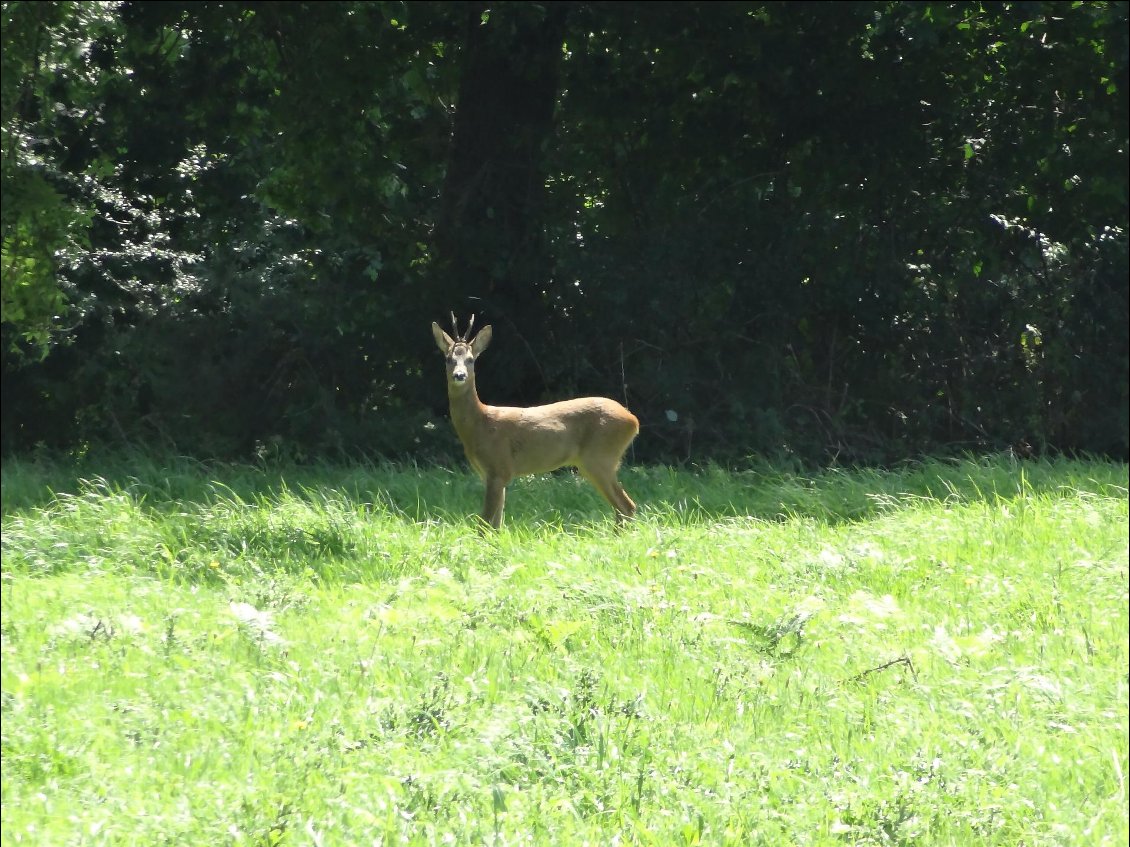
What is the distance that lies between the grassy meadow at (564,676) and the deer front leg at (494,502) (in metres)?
0.25

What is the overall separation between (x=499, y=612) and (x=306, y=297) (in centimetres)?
884

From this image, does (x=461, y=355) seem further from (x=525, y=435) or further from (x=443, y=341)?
(x=525, y=435)

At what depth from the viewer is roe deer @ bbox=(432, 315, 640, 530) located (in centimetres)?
1030

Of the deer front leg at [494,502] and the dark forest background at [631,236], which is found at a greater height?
the dark forest background at [631,236]

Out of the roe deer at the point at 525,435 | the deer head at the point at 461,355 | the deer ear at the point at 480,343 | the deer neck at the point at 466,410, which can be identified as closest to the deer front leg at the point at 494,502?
the roe deer at the point at 525,435

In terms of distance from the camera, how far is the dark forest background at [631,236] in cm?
1462

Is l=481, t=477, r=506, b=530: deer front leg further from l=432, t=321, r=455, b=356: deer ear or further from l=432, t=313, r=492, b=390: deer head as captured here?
l=432, t=321, r=455, b=356: deer ear

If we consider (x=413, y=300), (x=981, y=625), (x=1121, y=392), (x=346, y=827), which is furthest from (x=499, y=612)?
(x=1121, y=392)

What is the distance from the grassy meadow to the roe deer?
0.36 m

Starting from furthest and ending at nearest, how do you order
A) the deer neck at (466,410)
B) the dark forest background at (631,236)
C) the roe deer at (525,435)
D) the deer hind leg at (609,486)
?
the dark forest background at (631,236) → the deer hind leg at (609,486) → the deer neck at (466,410) → the roe deer at (525,435)

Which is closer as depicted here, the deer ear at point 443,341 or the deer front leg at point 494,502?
the deer front leg at point 494,502

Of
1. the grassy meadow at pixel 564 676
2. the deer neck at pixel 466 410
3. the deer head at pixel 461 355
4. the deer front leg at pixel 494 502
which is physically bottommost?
the deer front leg at pixel 494 502

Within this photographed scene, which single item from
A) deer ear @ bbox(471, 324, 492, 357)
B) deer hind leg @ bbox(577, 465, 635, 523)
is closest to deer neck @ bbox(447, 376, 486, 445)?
deer ear @ bbox(471, 324, 492, 357)

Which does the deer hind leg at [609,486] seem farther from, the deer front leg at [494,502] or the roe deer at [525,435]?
the deer front leg at [494,502]
